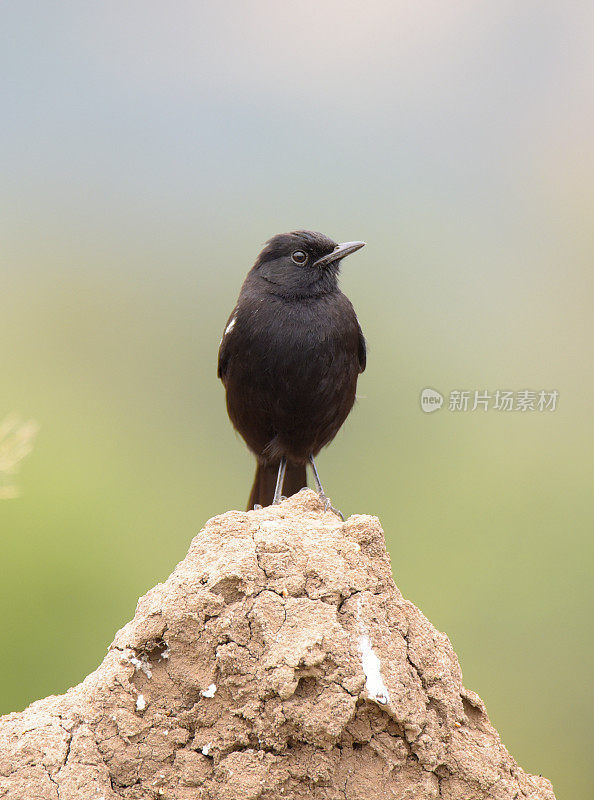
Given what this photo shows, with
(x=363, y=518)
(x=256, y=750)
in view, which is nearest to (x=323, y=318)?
(x=363, y=518)

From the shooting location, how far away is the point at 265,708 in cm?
277

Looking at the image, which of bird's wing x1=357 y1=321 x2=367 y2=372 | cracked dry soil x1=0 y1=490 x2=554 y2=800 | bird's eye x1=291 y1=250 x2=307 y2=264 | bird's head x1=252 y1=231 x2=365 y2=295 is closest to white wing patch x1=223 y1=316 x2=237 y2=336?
bird's head x1=252 y1=231 x2=365 y2=295

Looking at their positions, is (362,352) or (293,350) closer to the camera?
(293,350)

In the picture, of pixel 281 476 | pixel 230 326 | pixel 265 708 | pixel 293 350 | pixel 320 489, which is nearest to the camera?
pixel 265 708

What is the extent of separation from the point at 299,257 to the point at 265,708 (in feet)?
9.36

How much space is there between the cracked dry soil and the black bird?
1.88 metres

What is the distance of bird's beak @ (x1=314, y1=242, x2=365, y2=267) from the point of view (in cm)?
503

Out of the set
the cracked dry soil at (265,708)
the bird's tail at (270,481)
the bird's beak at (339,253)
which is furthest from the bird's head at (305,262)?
the cracked dry soil at (265,708)

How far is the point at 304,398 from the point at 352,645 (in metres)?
2.21

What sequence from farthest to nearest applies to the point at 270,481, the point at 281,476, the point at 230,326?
the point at 270,481 → the point at 281,476 → the point at 230,326

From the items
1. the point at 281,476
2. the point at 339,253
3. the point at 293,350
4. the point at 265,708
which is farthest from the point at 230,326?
the point at 265,708

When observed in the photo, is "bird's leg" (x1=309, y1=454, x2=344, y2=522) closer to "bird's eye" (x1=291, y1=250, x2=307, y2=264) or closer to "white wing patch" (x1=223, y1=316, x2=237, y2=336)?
"white wing patch" (x1=223, y1=316, x2=237, y2=336)

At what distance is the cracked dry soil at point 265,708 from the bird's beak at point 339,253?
2.30m

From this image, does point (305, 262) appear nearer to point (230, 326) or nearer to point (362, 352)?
point (230, 326)
